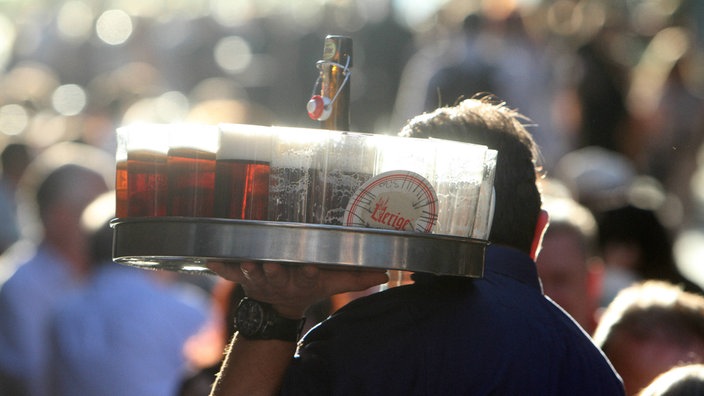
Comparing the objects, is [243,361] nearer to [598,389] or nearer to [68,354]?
[598,389]

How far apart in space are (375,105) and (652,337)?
7.93 m

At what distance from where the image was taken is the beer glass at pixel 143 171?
2.68m

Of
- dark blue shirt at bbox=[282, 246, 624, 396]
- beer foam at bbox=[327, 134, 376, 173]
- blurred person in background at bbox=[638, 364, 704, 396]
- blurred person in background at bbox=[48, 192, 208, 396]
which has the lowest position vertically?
blurred person in background at bbox=[48, 192, 208, 396]

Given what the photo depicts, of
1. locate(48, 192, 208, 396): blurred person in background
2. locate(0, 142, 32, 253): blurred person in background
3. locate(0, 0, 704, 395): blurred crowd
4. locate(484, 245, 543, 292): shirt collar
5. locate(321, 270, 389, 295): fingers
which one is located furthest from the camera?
locate(0, 142, 32, 253): blurred person in background

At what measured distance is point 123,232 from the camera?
9.05 ft

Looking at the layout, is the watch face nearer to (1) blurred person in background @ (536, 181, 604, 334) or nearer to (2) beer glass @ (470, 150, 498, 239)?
(2) beer glass @ (470, 150, 498, 239)

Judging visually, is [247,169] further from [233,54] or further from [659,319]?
[233,54]

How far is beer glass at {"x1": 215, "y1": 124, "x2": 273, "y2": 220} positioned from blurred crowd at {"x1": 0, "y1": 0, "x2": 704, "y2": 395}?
1443 mm

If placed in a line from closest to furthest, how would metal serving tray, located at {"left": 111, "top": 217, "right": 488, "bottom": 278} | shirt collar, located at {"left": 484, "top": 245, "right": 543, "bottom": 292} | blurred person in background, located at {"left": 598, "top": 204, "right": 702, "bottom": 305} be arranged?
metal serving tray, located at {"left": 111, "top": 217, "right": 488, "bottom": 278}
shirt collar, located at {"left": 484, "top": 245, "right": 543, "bottom": 292}
blurred person in background, located at {"left": 598, "top": 204, "right": 702, "bottom": 305}

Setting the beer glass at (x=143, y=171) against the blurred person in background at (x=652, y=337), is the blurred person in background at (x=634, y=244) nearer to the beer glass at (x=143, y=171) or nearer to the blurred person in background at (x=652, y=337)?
the blurred person in background at (x=652, y=337)

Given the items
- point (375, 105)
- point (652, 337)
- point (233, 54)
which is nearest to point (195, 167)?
point (652, 337)

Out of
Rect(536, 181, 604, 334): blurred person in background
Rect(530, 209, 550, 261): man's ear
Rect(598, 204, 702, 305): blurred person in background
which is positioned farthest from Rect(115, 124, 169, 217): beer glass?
Rect(598, 204, 702, 305): blurred person in background

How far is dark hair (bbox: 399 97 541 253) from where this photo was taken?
3.12m

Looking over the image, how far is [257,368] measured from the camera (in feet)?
9.53
